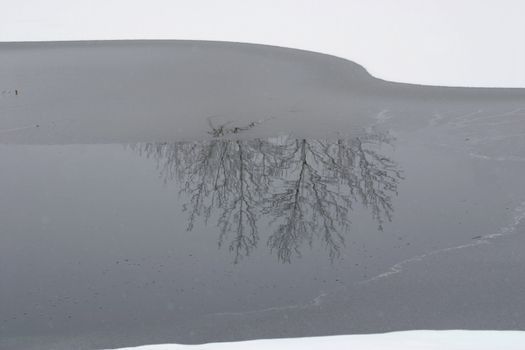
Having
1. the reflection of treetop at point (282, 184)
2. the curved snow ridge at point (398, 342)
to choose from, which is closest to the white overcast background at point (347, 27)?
the reflection of treetop at point (282, 184)

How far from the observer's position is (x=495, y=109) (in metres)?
8.64

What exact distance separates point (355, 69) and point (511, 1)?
569 cm

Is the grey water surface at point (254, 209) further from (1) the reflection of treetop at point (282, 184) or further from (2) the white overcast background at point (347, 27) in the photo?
(2) the white overcast background at point (347, 27)

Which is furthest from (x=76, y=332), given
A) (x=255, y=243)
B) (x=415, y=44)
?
(x=415, y=44)

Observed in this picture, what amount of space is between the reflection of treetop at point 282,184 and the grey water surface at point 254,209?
0.02 metres

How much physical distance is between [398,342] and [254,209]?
2295mm

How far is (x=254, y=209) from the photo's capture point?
596cm

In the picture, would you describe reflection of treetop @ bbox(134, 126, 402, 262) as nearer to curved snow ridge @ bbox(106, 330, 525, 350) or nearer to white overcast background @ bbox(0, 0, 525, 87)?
curved snow ridge @ bbox(106, 330, 525, 350)

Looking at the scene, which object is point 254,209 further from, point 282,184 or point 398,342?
point 398,342

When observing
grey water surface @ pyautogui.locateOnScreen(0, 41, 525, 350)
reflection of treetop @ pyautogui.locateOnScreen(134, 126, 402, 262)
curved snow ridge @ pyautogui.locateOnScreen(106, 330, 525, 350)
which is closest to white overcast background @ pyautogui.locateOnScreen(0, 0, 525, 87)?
grey water surface @ pyautogui.locateOnScreen(0, 41, 525, 350)

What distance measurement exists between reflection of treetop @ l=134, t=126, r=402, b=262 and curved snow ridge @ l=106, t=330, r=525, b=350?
1.16m

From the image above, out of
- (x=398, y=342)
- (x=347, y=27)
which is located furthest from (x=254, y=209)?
(x=347, y=27)

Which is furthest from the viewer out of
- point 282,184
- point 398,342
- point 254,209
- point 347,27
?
point 347,27

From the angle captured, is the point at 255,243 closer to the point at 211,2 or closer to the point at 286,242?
the point at 286,242
